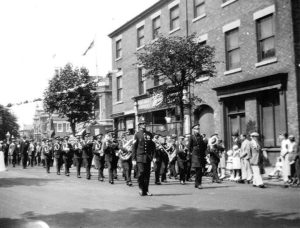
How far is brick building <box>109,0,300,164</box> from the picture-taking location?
16.5 meters

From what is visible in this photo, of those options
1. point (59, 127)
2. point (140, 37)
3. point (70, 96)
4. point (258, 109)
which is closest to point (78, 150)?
point (258, 109)

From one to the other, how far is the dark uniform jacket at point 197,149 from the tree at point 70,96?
2342 centimetres

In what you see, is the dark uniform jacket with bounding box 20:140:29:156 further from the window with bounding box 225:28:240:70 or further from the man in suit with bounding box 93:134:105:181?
the window with bounding box 225:28:240:70

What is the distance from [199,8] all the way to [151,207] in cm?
1535

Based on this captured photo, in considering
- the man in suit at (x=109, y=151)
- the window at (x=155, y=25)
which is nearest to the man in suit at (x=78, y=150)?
the man in suit at (x=109, y=151)

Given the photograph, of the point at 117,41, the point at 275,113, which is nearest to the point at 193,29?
the point at 275,113

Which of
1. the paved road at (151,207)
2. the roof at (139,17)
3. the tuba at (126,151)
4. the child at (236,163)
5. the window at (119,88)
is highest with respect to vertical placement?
the roof at (139,17)

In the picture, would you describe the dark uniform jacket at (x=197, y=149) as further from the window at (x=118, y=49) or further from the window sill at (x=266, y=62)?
the window at (x=118, y=49)

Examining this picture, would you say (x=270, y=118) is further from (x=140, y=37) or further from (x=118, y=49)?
(x=118, y=49)

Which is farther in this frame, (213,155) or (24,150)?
(24,150)

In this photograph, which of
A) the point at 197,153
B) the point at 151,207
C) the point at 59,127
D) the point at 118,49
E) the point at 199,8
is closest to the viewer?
the point at 151,207

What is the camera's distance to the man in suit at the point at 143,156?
1058cm

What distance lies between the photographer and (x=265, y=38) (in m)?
17.8

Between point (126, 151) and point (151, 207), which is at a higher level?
point (126, 151)
